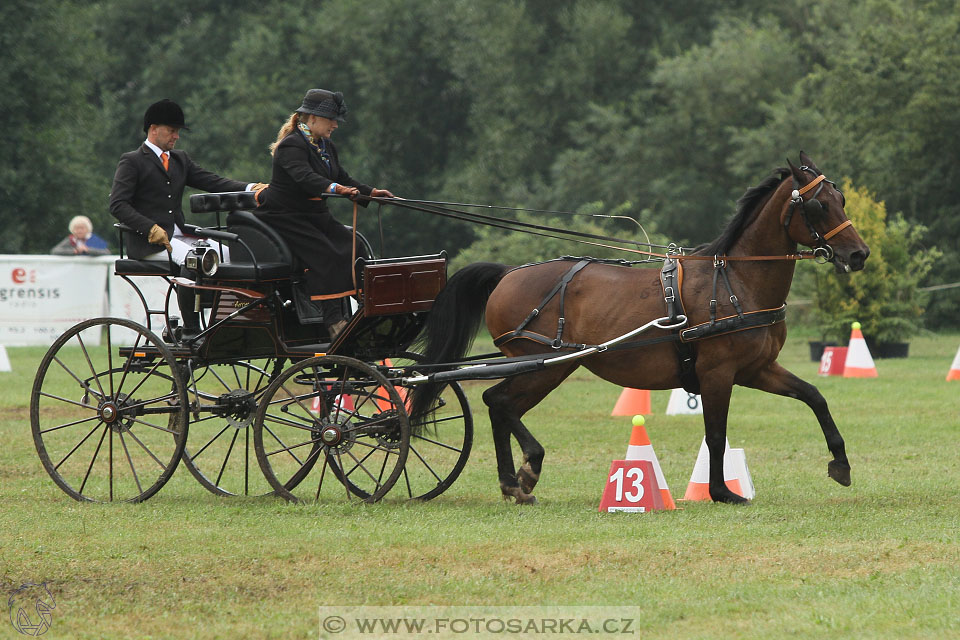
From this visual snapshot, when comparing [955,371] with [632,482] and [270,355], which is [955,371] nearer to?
[632,482]

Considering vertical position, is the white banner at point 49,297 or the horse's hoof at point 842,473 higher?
the white banner at point 49,297

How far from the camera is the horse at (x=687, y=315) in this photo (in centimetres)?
814

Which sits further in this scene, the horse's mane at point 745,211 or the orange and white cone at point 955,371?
the orange and white cone at point 955,371

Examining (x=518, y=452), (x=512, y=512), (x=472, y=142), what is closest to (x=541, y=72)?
(x=472, y=142)

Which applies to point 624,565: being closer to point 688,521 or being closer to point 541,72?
point 688,521

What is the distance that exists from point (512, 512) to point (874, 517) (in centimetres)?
210

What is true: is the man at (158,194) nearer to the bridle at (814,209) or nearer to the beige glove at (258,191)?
the beige glove at (258,191)

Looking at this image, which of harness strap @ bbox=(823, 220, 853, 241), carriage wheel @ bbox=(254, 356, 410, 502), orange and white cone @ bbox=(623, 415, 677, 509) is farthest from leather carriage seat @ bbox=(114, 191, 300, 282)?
harness strap @ bbox=(823, 220, 853, 241)

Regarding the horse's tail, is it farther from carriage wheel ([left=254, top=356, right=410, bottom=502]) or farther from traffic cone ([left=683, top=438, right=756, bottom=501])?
traffic cone ([left=683, top=438, right=756, bottom=501])

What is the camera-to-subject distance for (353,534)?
704 centimetres

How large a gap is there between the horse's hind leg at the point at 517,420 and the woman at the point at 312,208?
1147 millimetres

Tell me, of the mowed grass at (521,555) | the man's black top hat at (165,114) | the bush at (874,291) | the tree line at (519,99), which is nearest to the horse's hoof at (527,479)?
the mowed grass at (521,555)

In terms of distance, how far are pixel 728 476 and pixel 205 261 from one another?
359 centimetres

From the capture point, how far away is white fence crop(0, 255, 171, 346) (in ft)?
72.8
